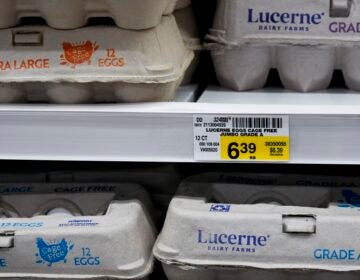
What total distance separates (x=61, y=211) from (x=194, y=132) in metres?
0.34

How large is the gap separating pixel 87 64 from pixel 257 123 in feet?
0.91

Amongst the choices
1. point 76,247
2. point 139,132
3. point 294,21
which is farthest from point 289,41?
point 76,247

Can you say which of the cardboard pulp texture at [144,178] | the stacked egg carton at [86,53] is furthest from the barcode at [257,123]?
the cardboard pulp texture at [144,178]

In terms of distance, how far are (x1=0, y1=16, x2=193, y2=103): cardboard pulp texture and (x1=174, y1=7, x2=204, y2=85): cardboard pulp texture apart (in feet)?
0.74

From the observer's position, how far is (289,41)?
3.66ft

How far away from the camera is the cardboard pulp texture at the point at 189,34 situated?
4.09 ft

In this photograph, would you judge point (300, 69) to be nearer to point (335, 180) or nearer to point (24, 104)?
point (335, 180)

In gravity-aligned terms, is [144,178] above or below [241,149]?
below

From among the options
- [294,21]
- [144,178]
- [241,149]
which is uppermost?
[294,21]

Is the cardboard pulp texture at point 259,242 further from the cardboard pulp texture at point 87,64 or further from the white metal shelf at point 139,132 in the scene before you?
the cardboard pulp texture at point 87,64

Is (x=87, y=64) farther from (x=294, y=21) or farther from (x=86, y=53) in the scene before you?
(x=294, y=21)

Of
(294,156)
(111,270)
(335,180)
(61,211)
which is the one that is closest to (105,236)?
(111,270)

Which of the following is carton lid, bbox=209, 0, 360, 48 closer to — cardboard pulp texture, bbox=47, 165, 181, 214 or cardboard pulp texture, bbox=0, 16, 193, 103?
cardboard pulp texture, bbox=0, 16, 193, 103

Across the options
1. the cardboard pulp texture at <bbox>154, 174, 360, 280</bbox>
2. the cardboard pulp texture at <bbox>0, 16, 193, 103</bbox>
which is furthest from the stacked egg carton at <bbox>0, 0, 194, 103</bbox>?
the cardboard pulp texture at <bbox>154, 174, 360, 280</bbox>
